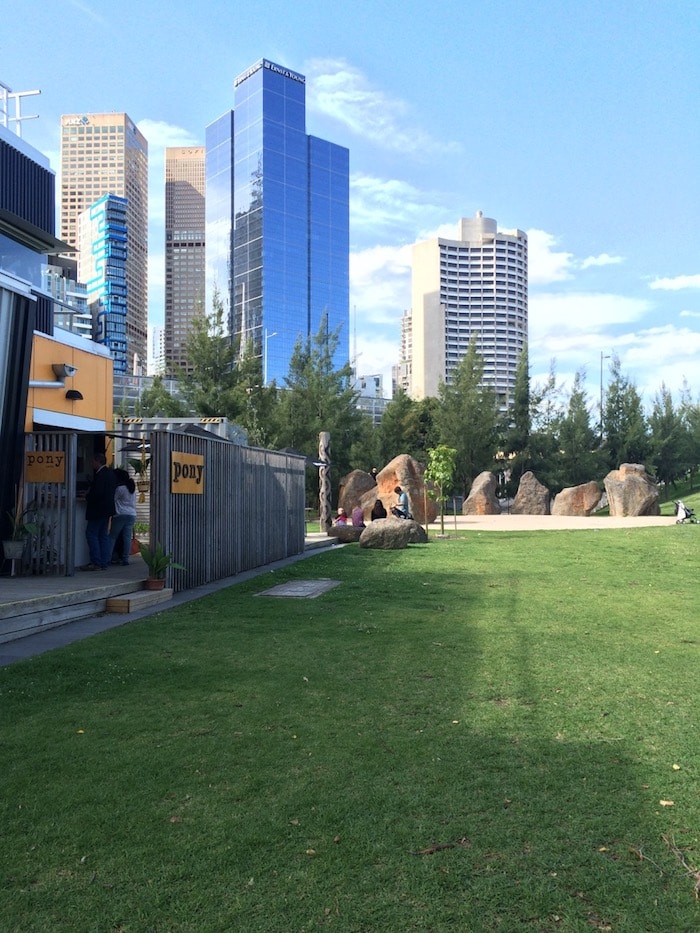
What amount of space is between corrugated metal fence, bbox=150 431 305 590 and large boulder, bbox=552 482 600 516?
895 inches

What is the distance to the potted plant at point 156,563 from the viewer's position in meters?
9.05

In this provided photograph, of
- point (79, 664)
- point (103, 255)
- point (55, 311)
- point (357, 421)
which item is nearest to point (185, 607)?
point (79, 664)

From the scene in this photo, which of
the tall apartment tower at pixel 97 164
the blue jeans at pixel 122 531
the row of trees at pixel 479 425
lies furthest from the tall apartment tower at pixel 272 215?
the blue jeans at pixel 122 531

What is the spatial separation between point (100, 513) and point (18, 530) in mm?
1152

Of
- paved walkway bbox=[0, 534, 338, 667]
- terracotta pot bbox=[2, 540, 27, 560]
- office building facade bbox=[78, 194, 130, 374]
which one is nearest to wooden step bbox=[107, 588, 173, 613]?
paved walkway bbox=[0, 534, 338, 667]

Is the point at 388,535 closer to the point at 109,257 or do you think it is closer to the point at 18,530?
the point at 18,530

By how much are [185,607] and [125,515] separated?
297cm

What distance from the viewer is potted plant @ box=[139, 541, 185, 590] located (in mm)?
9047

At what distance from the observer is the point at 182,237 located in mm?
139250

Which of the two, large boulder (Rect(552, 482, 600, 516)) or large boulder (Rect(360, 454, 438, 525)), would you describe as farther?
large boulder (Rect(552, 482, 600, 516))

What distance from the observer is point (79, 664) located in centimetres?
570

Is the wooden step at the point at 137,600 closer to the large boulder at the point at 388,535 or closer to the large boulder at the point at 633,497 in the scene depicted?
the large boulder at the point at 388,535

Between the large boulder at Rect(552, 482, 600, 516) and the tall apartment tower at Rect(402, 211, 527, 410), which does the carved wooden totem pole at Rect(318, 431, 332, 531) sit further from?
the tall apartment tower at Rect(402, 211, 527, 410)

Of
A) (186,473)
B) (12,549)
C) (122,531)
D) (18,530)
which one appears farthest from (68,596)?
(122,531)
